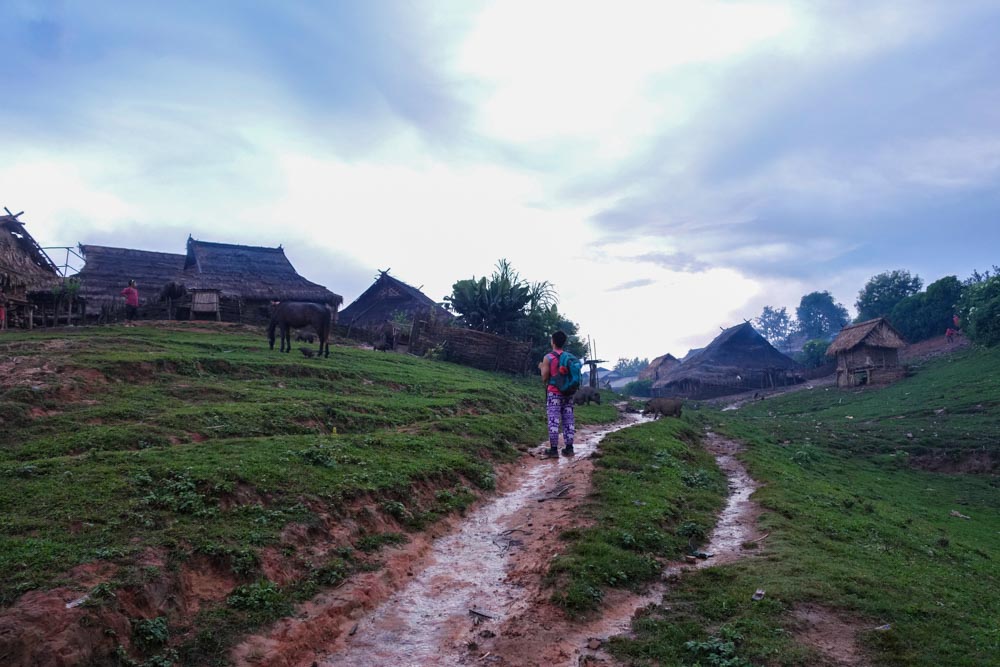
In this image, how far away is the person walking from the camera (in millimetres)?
13633

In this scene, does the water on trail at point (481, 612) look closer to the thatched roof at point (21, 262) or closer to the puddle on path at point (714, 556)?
the puddle on path at point (714, 556)

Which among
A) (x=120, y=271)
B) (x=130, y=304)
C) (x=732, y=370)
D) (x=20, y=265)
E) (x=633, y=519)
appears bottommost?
(x=633, y=519)

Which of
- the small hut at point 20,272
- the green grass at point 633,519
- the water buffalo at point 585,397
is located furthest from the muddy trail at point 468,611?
the small hut at point 20,272

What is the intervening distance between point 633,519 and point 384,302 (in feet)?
134

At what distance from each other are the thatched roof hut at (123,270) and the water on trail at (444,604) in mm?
35612

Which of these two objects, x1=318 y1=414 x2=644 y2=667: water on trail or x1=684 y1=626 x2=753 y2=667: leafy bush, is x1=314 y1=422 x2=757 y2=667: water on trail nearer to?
x1=318 y1=414 x2=644 y2=667: water on trail

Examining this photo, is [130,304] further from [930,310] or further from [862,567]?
[930,310]

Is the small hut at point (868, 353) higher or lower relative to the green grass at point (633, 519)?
higher

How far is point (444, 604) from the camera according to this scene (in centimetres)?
753

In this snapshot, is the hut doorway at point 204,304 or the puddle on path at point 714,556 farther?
the hut doorway at point 204,304

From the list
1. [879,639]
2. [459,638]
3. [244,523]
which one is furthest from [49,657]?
[879,639]

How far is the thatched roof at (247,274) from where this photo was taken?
36406 mm

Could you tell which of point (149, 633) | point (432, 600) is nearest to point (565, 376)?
point (432, 600)

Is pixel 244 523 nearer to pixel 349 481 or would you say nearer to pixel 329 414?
pixel 349 481
